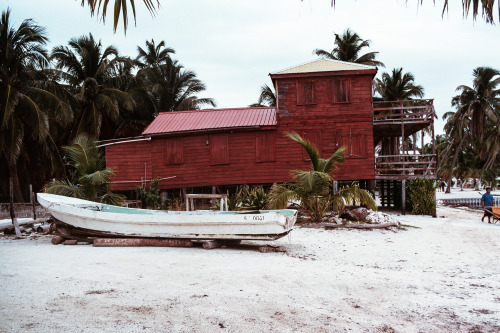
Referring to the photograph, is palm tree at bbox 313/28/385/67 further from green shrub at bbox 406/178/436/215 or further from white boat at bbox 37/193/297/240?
white boat at bbox 37/193/297/240

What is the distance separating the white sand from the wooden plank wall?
9.76 metres

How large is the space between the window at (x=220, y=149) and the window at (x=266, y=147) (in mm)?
1502

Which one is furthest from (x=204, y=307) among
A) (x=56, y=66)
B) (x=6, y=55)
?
(x=56, y=66)

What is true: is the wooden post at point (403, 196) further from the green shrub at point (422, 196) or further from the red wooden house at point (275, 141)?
the red wooden house at point (275, 141)

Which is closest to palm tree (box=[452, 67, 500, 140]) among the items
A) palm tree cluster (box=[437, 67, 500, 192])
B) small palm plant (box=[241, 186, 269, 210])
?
palm tree cluster (box=[437, 67, 500, 192])

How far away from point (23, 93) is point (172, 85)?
473 inches

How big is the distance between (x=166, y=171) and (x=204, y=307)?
1624 cm

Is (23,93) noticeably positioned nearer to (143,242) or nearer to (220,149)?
(220,149)

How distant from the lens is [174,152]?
70.1ft

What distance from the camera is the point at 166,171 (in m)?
21.4

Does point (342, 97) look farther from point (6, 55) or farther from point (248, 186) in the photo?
point (6, 55)

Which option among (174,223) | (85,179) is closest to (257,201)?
(174,223)

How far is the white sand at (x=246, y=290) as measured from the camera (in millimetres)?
5121

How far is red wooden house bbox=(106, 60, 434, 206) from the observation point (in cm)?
2050
